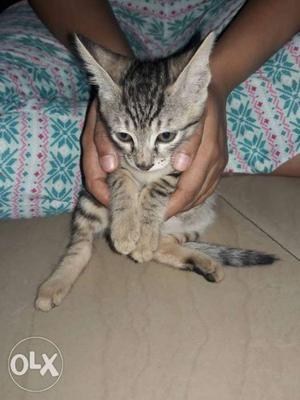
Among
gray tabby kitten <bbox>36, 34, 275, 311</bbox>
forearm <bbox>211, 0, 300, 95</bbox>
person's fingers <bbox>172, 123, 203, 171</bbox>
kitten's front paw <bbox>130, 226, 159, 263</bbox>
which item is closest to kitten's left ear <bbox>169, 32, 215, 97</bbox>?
gray tabby kitten <bbox>36, 34, 275, 311</bbox>

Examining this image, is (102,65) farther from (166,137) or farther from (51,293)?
(51,293)

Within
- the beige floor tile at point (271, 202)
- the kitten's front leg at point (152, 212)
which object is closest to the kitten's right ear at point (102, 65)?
the kitten's front leg at point (152, 212)

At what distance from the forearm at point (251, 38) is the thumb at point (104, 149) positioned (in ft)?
1.10

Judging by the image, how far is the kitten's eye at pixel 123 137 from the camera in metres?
1.09

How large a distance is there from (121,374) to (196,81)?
25.4 inches

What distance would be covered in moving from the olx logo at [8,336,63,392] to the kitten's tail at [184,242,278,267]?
458 millimetres

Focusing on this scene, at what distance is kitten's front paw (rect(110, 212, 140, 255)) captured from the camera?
1.07 m

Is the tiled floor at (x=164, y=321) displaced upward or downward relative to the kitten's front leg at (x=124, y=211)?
downward

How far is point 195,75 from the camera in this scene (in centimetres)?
102

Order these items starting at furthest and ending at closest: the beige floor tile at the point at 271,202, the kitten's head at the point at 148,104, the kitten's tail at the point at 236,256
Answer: the beige floor tile at the point at 271,202 → the kitten's tail at the point at 236,256 → the kitten's head at the point at 148,104

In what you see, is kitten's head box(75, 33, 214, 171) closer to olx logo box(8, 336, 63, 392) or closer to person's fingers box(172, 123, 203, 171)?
person's fingers box(172, 123, 203, 171)

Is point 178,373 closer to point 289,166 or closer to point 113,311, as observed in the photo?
point 113,311

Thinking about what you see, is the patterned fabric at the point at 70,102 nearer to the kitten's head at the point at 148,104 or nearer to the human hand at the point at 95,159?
the human hand at the point at 95,159

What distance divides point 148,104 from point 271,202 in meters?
0.58
